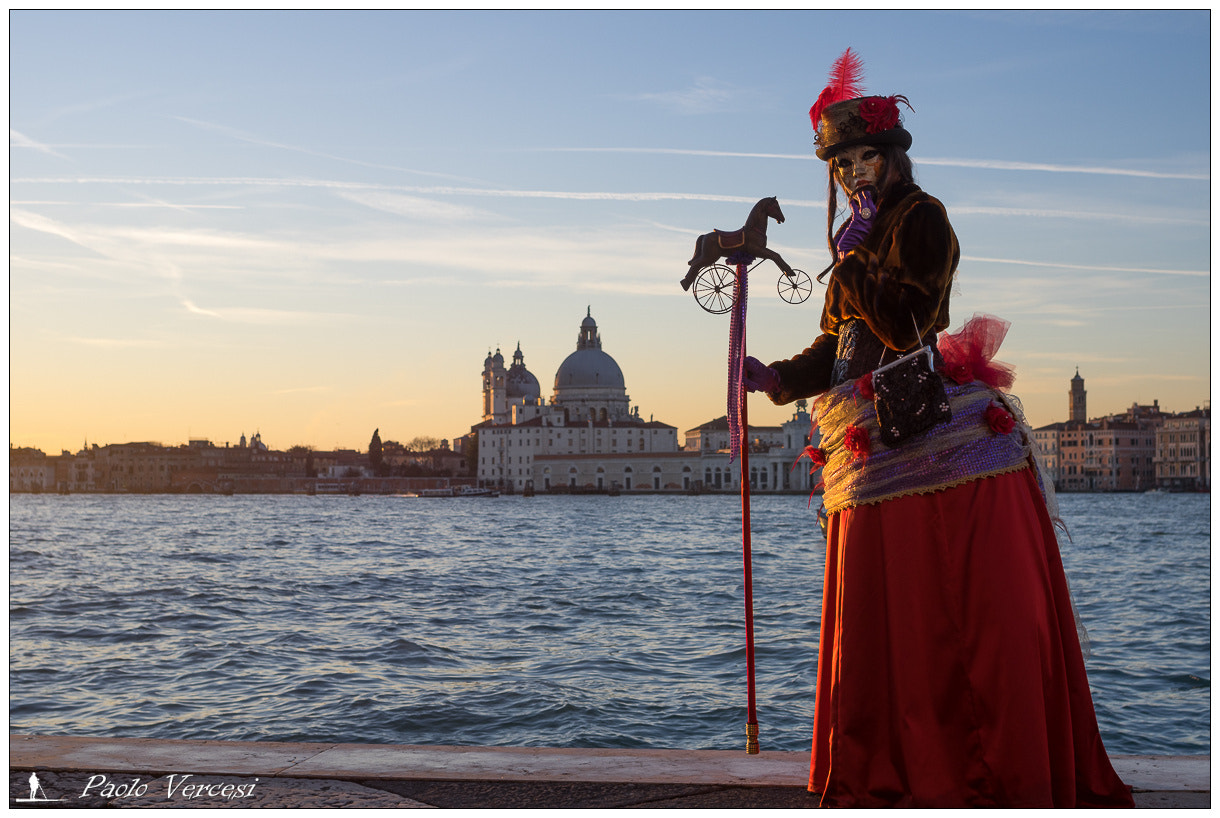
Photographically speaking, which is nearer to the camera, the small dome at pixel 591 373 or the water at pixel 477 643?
the water at pixel 477 643

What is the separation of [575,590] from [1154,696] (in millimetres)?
8779

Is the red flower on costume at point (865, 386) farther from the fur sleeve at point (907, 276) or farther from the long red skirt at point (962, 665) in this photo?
the long red skirt at point (962, 665)

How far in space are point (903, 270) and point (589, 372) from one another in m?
69.6

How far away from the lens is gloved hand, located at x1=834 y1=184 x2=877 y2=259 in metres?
2.00

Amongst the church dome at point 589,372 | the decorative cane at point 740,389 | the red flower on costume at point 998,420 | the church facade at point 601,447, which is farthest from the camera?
the church dome at point 589,372

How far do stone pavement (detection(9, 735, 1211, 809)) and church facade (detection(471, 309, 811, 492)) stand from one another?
205ft

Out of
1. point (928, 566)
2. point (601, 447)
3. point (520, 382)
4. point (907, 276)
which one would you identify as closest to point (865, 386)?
point (907, 276)

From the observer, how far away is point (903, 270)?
191 cm

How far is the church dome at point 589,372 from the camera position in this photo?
7144 cm

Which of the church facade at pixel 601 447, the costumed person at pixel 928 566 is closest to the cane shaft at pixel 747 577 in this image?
the costumed person at pixel 928 566

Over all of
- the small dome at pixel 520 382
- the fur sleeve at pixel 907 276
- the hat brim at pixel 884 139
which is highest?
the small dome at pixel 520 382

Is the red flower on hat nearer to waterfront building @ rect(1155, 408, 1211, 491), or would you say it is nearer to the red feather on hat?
the red feather on hat

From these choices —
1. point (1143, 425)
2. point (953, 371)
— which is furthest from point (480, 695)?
point (1143, 425)

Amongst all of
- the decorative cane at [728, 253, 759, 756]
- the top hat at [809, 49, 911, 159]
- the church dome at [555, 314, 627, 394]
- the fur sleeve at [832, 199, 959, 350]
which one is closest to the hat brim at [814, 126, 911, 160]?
the top hat at [809, 49, 911, 159]
